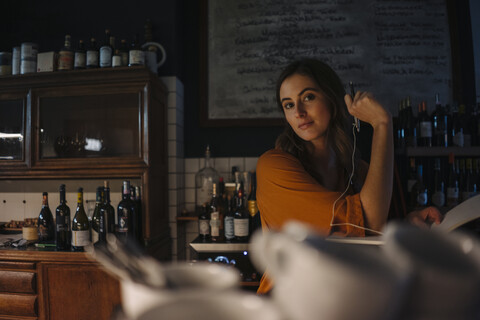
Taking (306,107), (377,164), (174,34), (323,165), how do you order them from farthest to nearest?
(174,34) → (323,165) → (306,107) → (377,164)

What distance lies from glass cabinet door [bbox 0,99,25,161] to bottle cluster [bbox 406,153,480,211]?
2726 millimetres

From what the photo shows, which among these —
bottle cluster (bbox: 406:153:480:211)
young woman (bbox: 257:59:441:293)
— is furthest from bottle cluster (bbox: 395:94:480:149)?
young woman (bbox: 257:59:441:293)

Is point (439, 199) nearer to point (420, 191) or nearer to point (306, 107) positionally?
point (420, 191)

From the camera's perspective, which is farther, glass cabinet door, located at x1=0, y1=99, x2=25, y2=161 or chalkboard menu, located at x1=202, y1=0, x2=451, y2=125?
chalkboard menu, located at x1=202, y1=0, x2=451, y2=125

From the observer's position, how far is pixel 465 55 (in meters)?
2.30

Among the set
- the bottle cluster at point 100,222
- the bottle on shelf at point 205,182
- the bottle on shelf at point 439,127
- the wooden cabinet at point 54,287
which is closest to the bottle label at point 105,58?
the bottle cluster at point 100,222

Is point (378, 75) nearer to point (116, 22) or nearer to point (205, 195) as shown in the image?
point (205, 195)

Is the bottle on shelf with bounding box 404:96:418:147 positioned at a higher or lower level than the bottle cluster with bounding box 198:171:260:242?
higher

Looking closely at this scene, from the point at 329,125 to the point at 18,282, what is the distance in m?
2.05

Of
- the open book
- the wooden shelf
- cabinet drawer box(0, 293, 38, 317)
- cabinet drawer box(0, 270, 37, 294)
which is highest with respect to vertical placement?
the wooden shelf

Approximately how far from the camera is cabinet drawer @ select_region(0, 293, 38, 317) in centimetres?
181

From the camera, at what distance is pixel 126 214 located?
74.5 inches

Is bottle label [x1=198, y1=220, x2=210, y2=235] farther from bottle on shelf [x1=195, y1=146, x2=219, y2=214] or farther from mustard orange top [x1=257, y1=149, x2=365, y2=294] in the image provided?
mustard orange top [x1=257, y1=149, x2=365, y2=294]

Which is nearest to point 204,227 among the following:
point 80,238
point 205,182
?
point 205,182
